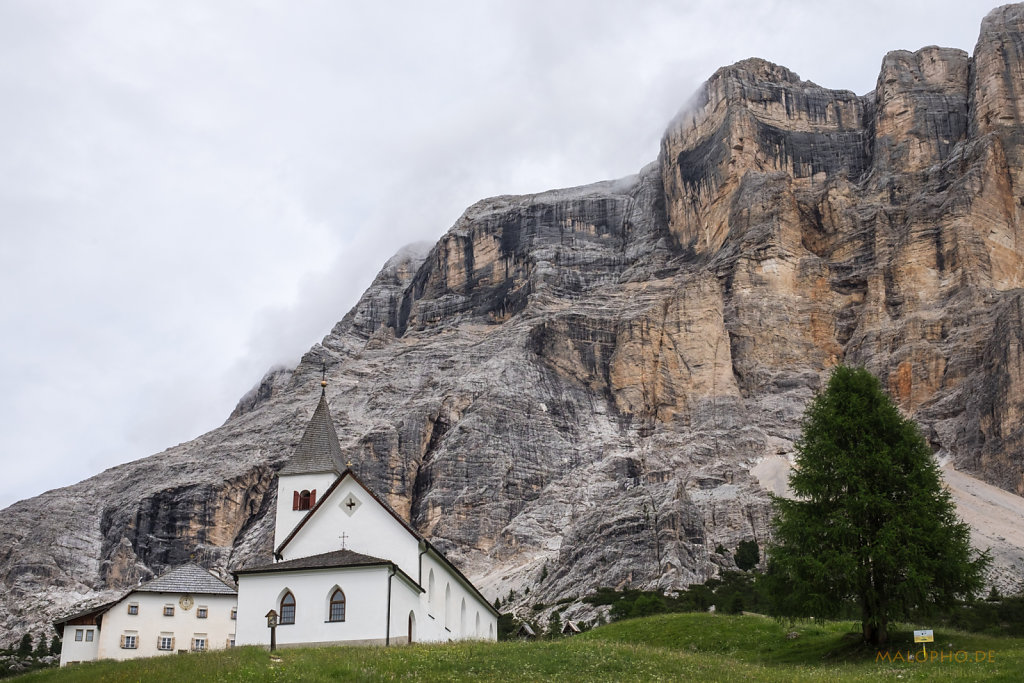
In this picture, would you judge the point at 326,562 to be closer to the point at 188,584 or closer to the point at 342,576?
the point at 342,576

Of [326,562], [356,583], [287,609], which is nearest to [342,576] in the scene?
[356,583]

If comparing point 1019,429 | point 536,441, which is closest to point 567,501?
point 536,441

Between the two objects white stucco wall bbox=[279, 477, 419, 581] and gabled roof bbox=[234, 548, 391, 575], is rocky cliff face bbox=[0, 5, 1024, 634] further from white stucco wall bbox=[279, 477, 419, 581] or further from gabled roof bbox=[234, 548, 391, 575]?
gabled roof bbox=[234, 548, 391, 575]

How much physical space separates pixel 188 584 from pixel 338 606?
1935 cm

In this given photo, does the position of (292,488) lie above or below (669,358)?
below

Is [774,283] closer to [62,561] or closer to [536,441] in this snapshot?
[536,441]

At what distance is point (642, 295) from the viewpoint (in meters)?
154

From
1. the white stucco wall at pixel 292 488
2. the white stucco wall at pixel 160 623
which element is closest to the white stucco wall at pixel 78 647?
the white stucco wall at pixel 160 623

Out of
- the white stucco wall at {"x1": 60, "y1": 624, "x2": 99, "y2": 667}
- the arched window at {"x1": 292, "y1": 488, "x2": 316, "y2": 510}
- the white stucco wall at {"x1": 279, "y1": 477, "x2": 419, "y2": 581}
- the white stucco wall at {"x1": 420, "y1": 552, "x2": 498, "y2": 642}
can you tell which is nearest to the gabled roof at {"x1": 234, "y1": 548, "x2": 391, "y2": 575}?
the white stucco wall at {"x1": 279, "y1": 477, "x2": 419, "y2": 581}

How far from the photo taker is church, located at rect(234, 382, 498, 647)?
39.5m

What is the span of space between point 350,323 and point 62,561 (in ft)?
285

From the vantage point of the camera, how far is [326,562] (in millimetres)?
40562

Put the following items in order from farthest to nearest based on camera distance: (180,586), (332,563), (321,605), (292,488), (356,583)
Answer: (180,586) < (292,488) < (332,563) < (356,583) < (321,605)

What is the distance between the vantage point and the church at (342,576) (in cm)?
3950
